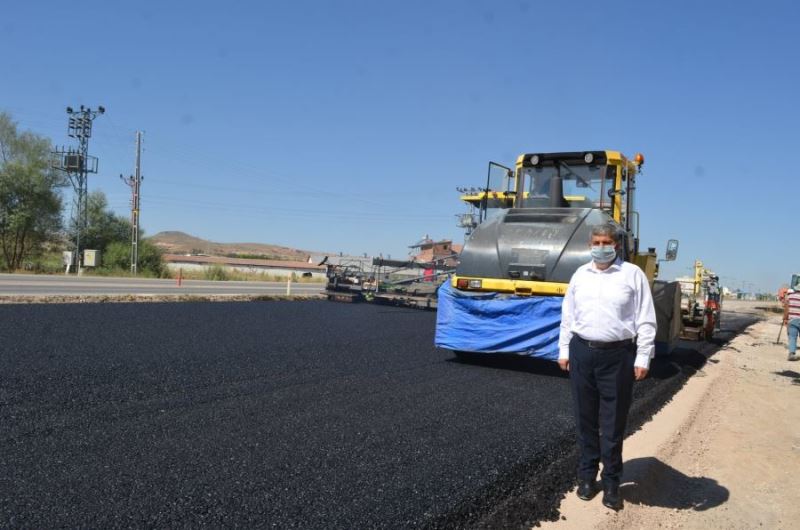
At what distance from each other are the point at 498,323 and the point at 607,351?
4136 mm

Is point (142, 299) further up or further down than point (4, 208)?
further down

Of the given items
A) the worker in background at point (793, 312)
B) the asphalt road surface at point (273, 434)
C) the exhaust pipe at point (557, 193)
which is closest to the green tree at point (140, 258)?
the asphalt road surface at point (273, 434)

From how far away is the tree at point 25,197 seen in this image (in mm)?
33969

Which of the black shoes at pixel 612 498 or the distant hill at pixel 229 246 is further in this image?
the distant hill at pixel 229 246

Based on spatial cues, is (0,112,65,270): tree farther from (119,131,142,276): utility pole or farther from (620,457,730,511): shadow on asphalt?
(620,457,730,511): shadow on asphalt

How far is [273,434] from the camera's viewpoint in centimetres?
433

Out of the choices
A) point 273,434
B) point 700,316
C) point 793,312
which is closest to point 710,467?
point 273,434

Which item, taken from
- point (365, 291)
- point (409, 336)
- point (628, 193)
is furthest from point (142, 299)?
point (628, 193)

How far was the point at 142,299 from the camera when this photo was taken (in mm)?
15328

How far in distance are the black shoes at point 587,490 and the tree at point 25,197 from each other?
37.4 metres

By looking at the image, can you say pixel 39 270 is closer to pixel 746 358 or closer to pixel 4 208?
pixel 4 208

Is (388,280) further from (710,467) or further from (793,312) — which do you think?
(710,467)

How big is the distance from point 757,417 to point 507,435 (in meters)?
3.61

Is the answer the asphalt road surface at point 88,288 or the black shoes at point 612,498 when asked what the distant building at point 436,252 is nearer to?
the asphalt road surface at point 88,288
